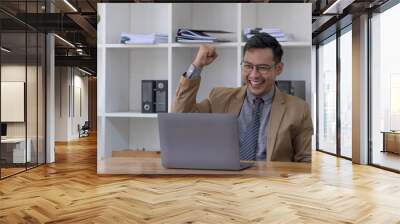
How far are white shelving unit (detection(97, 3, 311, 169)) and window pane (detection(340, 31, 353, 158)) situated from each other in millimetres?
5107

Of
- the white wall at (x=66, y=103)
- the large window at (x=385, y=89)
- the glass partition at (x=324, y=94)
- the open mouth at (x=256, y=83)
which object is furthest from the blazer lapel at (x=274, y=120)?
the white wall at (x=66, y=103)

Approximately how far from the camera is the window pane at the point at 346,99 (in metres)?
6.88

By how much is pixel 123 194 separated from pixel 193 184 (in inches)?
10.1

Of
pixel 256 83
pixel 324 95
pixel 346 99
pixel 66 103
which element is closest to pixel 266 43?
pixel 256 83

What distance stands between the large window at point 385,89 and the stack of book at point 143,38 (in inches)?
183

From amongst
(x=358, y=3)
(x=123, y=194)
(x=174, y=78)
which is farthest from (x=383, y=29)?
(x=123, y=194)

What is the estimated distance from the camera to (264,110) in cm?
174

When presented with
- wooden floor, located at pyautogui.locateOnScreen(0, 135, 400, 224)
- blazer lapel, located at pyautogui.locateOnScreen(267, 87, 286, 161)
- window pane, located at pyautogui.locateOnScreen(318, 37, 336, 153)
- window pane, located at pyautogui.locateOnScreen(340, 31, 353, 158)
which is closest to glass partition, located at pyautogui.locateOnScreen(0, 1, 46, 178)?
window pane, located at pyautogui.locateOnScreen(318, 37, 336, 153)

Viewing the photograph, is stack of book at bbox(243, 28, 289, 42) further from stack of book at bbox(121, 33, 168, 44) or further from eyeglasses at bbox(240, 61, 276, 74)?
stack of book at bbox(121, 33, 168, 44)

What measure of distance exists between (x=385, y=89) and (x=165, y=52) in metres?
4.99

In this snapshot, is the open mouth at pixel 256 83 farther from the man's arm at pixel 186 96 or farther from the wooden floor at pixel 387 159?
the wooden floor at pixel 387 159

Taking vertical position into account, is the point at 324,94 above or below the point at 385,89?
below

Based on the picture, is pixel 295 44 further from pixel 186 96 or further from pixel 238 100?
pixel 186 96

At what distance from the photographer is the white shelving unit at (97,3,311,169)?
1.91 meters
